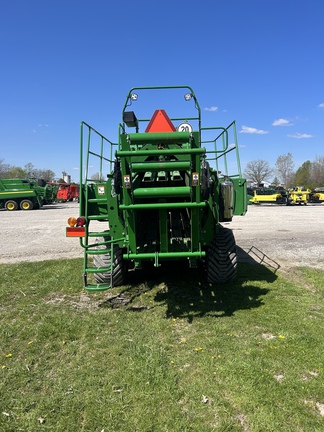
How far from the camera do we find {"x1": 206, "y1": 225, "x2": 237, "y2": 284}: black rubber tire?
4797mm

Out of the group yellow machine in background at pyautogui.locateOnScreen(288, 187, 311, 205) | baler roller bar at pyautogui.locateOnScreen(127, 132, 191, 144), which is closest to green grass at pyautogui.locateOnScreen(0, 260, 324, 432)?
baler roller bar at pyautogui.locateOnScreen(127, 132, 191, 144)

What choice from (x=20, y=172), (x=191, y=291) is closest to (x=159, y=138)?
(x=191, y=291)

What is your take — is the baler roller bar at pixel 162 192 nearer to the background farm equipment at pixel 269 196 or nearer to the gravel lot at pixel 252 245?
the gravel lot at pixel 252 245

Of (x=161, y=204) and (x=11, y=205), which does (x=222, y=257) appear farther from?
(x=11, y=205)

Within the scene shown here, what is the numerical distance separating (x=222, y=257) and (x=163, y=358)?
7.06 feet

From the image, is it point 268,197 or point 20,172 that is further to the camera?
point 20,172

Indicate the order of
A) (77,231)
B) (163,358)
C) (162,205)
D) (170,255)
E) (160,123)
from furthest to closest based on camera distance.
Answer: (160,123)
(77,231)
(170,255)
(162,205)
(163,358)

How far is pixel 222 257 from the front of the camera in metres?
4.81

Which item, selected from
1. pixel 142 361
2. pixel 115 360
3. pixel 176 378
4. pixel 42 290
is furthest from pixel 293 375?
pixel 42 290

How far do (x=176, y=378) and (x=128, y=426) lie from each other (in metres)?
0.62

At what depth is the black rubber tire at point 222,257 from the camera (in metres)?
4.80

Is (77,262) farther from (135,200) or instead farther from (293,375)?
(293,375)

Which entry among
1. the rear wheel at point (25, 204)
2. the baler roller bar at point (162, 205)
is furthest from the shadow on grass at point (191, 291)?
the rear wheel at point (25, 204)

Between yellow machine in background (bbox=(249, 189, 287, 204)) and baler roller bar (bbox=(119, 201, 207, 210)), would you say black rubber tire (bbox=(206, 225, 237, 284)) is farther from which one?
yellow machine in background (bbox=(249, 189, 287, 204))
